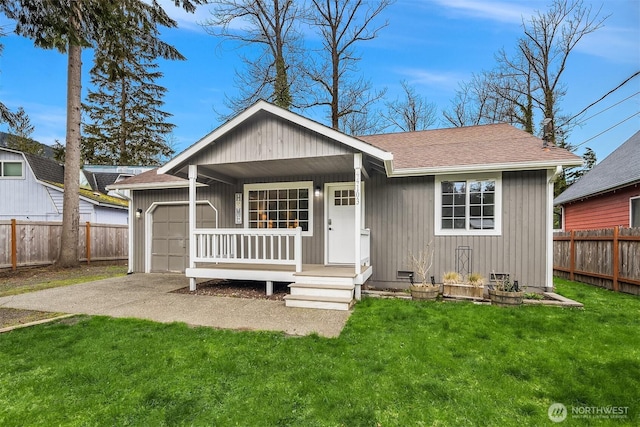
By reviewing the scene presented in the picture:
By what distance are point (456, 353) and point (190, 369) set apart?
2.79 m

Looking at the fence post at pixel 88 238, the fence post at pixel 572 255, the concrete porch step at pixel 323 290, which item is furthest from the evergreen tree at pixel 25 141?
the fence post at pixel 572 255

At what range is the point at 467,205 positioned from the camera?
6.61 meters

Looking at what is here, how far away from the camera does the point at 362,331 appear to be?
4.12 meters

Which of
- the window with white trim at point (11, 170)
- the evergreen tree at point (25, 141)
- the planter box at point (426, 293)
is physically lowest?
the planter box at point (426, 293)

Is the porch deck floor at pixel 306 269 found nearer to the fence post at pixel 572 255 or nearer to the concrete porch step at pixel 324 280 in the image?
the concrete porch step at pixel 324 280

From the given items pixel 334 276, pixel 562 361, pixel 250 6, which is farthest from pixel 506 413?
Result: pixel 250 6

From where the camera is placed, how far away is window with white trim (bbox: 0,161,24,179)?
15.4 metres

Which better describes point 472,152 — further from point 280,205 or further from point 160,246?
point 160,246

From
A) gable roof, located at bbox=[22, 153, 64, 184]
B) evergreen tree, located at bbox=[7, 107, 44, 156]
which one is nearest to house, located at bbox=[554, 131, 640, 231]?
gable roof, located at bbox=[22, 153, 64, 184]

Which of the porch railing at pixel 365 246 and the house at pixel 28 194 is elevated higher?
the house at pixel 28 194

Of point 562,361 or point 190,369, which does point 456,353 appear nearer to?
point 562,361

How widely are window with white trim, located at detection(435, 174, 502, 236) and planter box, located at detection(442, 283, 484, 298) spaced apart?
1249 mm

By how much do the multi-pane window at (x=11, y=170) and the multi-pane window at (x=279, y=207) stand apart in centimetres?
1495

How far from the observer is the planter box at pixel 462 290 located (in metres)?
5.74
